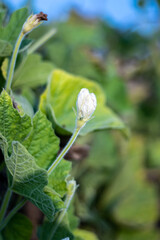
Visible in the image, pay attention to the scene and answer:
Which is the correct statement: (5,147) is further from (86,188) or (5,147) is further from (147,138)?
(147,138)

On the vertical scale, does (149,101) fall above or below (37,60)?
below

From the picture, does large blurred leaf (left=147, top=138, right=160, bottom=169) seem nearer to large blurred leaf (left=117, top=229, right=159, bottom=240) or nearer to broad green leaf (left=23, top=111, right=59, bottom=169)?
large blurred leaf (left=117, top=229, right=159, bottom=240)

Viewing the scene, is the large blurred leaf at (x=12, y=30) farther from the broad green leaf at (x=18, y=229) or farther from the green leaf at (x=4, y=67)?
the broad green leaf at (x=18, y=229)

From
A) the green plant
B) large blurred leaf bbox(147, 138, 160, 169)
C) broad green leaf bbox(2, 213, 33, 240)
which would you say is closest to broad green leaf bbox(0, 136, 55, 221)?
the green plant

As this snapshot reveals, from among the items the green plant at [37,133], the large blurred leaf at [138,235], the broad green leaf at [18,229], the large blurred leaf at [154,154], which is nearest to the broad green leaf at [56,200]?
the green plant at [37,133]

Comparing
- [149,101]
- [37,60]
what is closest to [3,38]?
[37,60]

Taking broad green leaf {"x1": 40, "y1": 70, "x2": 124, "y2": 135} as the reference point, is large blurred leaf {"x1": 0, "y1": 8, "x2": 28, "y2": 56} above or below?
above
